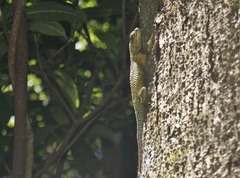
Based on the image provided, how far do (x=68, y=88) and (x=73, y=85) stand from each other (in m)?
0.03

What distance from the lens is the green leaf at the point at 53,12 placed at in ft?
8.07

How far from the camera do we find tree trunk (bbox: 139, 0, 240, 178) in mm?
1332

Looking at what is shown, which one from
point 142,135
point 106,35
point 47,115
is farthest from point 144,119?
point 47,115

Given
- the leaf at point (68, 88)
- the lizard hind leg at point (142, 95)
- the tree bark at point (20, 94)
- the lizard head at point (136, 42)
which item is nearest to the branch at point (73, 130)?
the leaf at point (68, 88)

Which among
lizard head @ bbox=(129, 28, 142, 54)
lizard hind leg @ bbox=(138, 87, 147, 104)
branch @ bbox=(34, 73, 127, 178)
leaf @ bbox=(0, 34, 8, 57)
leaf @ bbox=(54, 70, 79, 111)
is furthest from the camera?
leaf @ bbox=(54, 70, 79, 111)

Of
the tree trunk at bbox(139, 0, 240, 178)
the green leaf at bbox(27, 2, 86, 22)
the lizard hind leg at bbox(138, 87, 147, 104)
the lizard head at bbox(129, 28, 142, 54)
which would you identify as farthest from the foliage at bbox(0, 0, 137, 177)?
the tree trunk at bbox(139, 0, 240, 178)

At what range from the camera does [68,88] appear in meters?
3.04

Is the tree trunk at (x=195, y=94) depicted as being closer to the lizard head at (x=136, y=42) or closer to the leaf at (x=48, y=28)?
the lizard head at (x=136, y=42)

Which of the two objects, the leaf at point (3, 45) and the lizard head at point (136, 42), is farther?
the leaf at point (3, 45)

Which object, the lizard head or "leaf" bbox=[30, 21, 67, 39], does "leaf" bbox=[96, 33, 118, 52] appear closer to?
"leaf" bbox=[30, 21, 67, 39]

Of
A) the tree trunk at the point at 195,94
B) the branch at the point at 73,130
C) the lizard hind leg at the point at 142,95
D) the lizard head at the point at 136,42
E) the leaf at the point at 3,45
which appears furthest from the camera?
the branch at the point at 73,130

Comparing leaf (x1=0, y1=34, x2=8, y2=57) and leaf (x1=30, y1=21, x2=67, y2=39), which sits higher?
leaf (x1=30, y1=21, x2=67, y2=39)

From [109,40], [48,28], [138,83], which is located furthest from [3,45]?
[138,83]

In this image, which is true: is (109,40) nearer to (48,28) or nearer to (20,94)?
(48,28)
